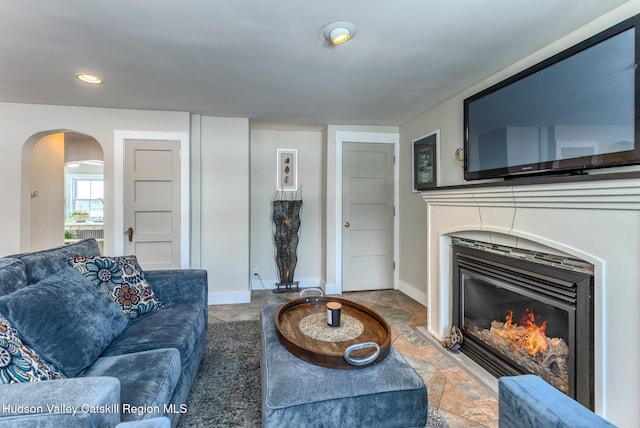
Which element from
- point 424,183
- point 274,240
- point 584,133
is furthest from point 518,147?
point 274,240

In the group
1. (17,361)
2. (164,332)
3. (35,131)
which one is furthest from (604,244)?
(35,131)

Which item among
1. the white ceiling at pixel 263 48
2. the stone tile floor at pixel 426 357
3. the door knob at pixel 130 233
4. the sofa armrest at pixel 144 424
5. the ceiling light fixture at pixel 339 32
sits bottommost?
the stone tile floor at pixel 426 357

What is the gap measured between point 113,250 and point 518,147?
150 inches

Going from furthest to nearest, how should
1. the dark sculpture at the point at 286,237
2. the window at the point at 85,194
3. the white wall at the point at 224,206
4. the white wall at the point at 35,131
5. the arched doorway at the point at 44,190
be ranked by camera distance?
the window at the point at 85,194, the dark sculpture at the point at 286,237, the white wall at the point at 224,206, the arched doorway at the point at 44,190, the white wall at the point at 35,131

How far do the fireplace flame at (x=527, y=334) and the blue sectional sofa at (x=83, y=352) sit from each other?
2.00 m

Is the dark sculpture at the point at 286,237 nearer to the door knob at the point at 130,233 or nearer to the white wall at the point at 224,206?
the white wall at the point at 224,206

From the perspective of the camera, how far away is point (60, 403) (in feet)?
2.58

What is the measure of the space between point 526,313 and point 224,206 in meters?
3.02

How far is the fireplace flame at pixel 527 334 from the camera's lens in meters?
1.70

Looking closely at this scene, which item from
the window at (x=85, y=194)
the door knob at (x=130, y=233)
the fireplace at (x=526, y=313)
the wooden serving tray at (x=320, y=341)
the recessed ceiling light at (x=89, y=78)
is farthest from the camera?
the window at (x=85, y=194)

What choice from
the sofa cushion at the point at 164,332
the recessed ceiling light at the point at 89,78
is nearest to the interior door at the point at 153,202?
the recessed ceiling light at the point at 89,78

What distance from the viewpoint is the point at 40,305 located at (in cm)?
118

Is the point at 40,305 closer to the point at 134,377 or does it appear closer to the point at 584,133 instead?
the point at 134,377

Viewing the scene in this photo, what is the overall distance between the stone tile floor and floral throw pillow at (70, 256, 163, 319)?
1085 mm
